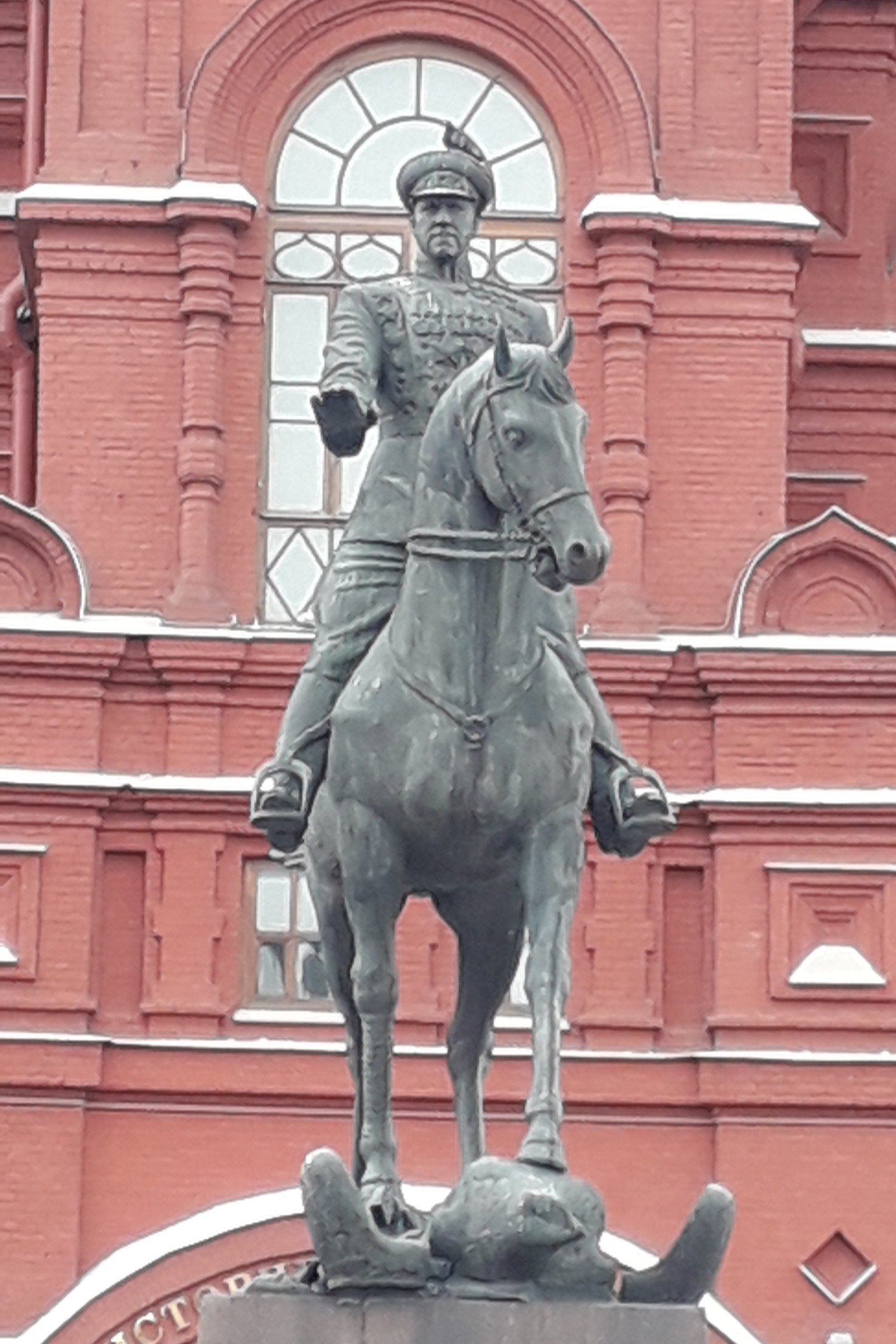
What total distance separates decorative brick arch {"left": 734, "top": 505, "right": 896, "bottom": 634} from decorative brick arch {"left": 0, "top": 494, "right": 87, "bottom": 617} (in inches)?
133

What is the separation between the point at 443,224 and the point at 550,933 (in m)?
2.28

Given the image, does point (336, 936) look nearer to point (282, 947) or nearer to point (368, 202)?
point (282, 947)

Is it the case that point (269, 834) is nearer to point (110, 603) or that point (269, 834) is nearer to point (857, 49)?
point (110, 603)

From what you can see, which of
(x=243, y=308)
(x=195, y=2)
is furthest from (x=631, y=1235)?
(x=195, y=2)

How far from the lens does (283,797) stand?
12555 millimetres

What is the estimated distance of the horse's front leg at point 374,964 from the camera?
12.4m

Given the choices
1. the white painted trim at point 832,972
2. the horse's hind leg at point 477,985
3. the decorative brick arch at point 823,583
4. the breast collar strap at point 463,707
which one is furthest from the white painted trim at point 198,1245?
the breast collar strap at point 463,707

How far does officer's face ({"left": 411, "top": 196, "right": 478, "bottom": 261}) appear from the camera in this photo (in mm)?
13297

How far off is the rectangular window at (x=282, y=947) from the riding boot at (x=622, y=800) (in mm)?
10111

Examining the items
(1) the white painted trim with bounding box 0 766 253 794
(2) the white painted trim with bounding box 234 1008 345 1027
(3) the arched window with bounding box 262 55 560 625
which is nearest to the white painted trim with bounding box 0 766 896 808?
(1) the white painted trim with bounding box 0 766 253 794

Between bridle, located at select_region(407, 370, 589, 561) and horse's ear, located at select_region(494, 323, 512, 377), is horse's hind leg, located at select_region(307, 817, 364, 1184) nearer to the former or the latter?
bridle, located at select_region(407, 370, 589, 561)

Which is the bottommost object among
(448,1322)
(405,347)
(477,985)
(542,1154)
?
(448,1322)

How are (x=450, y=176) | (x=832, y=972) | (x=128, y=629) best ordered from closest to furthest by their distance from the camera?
(x=450, y=176) → (x=832, y=972) → (x=128, y=629)

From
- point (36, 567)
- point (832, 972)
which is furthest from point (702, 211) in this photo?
point (832, 972)
